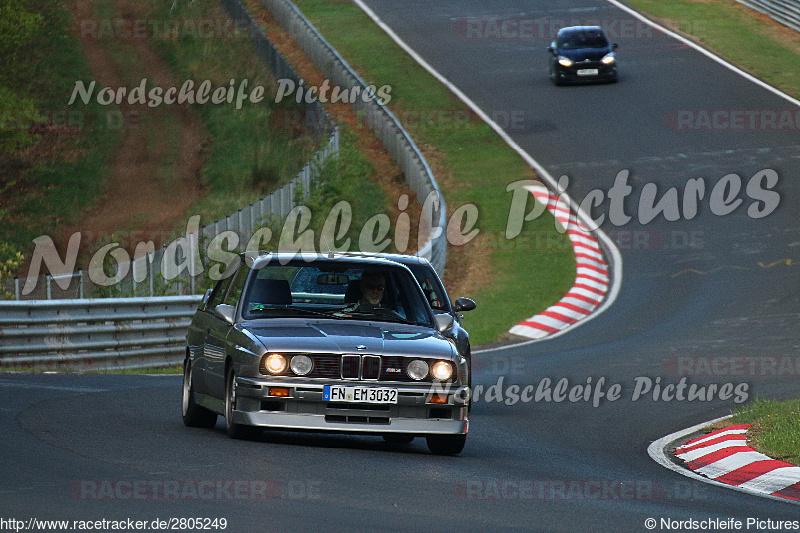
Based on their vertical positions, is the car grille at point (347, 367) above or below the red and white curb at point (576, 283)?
above

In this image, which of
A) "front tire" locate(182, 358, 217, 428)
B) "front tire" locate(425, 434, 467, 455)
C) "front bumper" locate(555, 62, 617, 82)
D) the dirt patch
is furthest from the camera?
"front bumper" locate(555, 62, 617, 82)

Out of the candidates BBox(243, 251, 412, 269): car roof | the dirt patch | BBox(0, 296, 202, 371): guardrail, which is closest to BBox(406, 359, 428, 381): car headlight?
BBox(243, 251, 412, 269): car roof

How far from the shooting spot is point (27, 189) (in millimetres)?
40781

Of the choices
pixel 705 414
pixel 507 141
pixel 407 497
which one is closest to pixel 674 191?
pixel 507 141

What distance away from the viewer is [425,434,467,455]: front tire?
10617 mm

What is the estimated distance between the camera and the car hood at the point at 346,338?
1024 cm

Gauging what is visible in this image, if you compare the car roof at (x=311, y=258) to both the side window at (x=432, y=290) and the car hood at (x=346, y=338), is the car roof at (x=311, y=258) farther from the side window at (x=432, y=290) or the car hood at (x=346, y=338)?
the side window at (x=432, y=290)

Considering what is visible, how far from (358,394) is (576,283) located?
656 inches

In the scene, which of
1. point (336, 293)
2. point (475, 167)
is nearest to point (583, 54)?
point (475, 167)

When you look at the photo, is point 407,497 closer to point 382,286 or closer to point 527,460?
point 527,460

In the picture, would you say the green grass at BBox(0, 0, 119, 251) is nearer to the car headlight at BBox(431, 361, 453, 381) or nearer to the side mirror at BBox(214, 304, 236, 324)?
the side mirror at BBox(214, 304, 236, 324)

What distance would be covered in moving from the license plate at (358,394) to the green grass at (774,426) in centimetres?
323

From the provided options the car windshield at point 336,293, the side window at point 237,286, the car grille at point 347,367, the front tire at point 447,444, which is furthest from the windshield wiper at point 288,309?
the front tire at point 447,444

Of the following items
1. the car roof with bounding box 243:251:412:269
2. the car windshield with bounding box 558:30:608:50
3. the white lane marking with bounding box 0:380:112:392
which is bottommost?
the car windshield with bounding box 558:30:608:50
